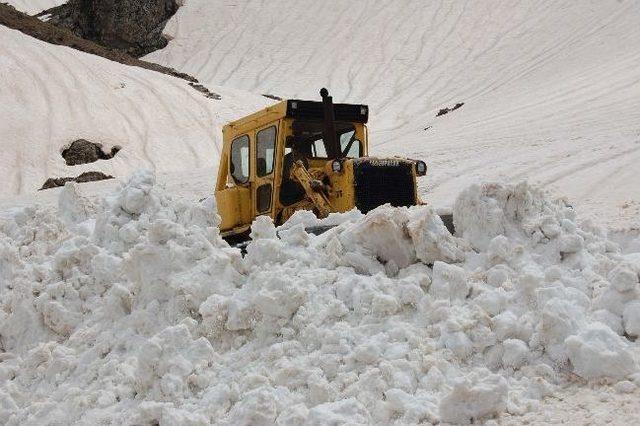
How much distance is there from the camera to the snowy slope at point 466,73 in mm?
11719

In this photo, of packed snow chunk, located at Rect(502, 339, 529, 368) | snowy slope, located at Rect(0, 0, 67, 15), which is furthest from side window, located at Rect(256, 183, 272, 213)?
snowy slope, located at Rect(0, 0, 67, 15)

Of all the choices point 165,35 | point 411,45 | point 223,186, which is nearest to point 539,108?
point 223,186

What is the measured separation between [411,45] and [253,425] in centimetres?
2718

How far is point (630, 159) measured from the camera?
10469 mm

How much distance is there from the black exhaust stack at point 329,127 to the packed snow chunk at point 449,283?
11.2 ft

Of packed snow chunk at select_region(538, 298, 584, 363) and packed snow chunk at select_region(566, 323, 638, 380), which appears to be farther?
packed snow chunk at select_region(538, 298, 584, 363)

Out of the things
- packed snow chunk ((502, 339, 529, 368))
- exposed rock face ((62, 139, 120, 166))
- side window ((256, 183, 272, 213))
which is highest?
exposed rock face ((62, 139, 120, 166))

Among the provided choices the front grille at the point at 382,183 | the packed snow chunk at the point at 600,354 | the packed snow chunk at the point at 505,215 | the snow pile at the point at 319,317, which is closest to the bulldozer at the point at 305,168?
the front grille at the point at 382,183

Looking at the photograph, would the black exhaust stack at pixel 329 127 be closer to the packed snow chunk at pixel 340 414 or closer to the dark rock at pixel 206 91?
the packed snow chunk at pixel 340 414

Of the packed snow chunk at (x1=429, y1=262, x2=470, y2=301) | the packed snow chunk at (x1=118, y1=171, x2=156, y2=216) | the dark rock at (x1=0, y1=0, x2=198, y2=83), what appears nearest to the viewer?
the packed snow chunk at (x1=429, y1=262, x2=470, y2=301)

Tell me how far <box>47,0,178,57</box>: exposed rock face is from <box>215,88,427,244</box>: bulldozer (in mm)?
27686

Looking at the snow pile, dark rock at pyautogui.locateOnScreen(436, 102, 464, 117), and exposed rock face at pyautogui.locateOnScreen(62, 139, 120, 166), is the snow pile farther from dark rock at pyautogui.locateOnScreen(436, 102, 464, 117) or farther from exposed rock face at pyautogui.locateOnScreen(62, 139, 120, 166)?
dark rock at pyautogui.locateOnScreen(436, 102, 464, 117)

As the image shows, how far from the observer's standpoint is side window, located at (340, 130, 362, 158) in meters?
8.08

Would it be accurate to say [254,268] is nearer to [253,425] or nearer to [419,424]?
[253,425]
